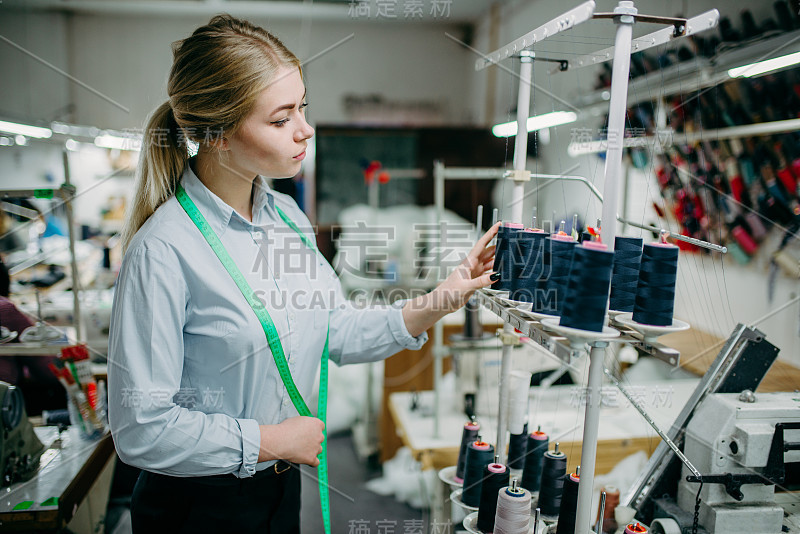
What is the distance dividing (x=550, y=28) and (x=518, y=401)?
0.82 meters

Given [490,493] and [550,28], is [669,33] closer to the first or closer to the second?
[550,28]

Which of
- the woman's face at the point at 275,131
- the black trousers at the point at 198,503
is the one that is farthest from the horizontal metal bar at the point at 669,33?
the black trousers at the point at 198,503

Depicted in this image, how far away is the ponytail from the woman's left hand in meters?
0.58

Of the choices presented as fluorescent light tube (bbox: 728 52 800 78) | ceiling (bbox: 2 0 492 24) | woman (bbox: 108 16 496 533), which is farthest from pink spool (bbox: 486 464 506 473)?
ceiling (bbox: 2 0 492 24)

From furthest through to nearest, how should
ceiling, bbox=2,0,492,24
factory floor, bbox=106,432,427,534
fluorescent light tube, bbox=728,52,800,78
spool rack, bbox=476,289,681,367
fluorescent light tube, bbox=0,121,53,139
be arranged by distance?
ceiling, bbox=2,0,492,24, factory floor, bbox=106,432,427,534, fluorescent light tube, bbox=0,121,53,139, fluorescent light tube, bbox=728,52,800,78, spool rack, bbox=476,289,681,367

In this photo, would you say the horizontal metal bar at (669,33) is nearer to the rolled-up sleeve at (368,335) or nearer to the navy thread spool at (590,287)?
the navy thread spool at (590,287)

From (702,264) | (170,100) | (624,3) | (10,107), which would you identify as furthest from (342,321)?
(10,107)

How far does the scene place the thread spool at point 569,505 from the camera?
996mm

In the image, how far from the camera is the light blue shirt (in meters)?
0.85

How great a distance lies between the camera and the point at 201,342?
0.93 m

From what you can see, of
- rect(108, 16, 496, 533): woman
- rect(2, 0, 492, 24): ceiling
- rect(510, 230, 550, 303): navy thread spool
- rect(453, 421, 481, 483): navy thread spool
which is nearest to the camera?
rect(108, 16, 496, 533): woman

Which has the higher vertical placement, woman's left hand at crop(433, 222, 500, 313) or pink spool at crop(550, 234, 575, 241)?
pink spool at crop(550, 234, 575, 241)

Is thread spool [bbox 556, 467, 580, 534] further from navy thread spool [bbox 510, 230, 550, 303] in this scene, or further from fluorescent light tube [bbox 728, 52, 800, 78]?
fluorescent light tube [bbox 728, 52, 800, 78]

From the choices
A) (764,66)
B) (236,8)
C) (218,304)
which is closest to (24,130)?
(218,304)
